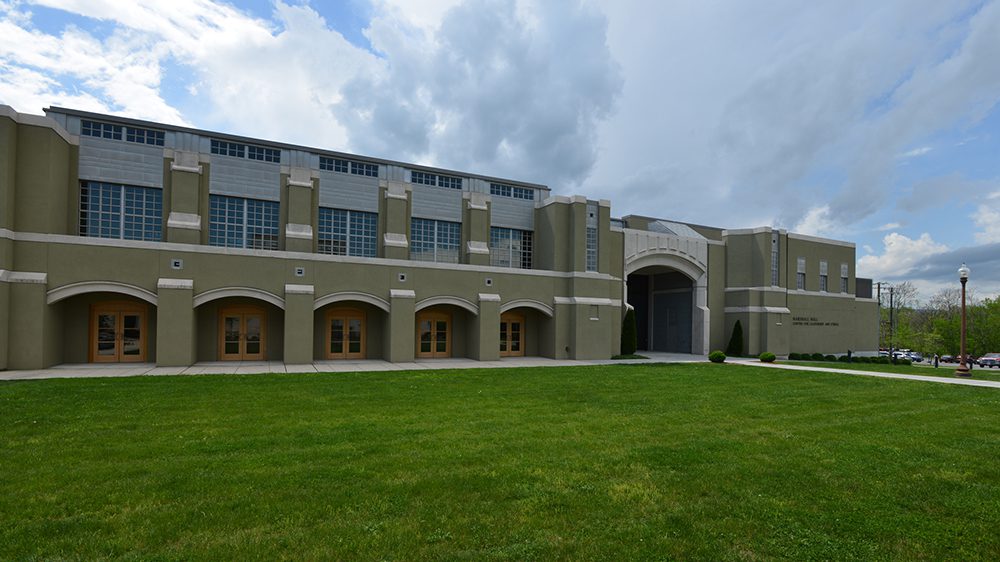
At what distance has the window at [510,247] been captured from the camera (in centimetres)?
3009

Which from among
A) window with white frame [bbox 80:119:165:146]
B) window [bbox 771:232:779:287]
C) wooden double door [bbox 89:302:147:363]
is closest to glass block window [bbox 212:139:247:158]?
window with white frame [bbox 80:119:165:146]

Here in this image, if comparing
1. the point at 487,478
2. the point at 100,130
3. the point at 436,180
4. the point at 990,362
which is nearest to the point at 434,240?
the point at 436,180

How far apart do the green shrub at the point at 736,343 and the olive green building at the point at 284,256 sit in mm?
659

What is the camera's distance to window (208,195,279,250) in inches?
952

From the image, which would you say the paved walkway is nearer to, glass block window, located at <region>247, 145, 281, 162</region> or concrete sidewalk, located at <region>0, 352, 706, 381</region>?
concrete sidewalk, located at <region>0, 352, 706, 381</region>

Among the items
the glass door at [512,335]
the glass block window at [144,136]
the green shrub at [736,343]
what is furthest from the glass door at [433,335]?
the green shrub at [736,343]

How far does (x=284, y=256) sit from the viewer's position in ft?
72.6

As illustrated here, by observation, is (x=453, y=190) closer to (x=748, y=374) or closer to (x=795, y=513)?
(x=748, y=374)

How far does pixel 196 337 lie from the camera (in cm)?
2178

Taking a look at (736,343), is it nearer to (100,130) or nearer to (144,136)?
(144,136)

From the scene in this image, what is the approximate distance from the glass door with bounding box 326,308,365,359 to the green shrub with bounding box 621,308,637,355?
15667 mm

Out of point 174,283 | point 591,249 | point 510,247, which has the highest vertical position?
point 510,247

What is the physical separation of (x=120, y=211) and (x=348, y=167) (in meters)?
10.3

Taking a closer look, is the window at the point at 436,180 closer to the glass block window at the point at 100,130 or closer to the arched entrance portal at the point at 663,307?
the glass block window at the point at 100,130
